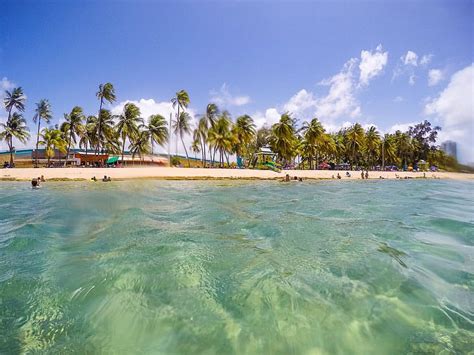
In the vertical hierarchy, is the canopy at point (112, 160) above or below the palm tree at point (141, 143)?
below

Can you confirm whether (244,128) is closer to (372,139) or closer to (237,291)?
(372,139)

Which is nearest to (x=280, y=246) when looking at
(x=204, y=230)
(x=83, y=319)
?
(x=204, y=230)

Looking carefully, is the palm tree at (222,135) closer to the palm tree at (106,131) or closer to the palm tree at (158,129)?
the palm tree at (158,129)

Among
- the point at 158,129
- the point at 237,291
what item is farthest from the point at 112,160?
the point at 237,291

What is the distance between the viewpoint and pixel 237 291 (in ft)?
13.0

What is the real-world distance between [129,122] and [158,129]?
5.79 metres

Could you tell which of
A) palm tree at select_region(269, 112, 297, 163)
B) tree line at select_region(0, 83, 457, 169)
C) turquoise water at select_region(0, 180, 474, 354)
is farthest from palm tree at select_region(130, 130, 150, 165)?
turquoise water at select_region(0, 180, 474, 354)

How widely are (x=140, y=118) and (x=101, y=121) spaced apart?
34.1 ft

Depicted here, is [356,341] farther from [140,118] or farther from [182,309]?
[140,118]

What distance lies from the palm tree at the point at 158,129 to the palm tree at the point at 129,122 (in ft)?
9.87

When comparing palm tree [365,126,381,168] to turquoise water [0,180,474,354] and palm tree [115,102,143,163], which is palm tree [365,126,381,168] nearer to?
palm tree [115,102,143,163]

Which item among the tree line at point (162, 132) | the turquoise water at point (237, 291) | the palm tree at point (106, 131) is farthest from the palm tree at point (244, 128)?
the turquoise water at point (237, 291)

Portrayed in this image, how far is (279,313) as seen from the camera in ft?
11.2

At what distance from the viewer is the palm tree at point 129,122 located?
56.3 m
